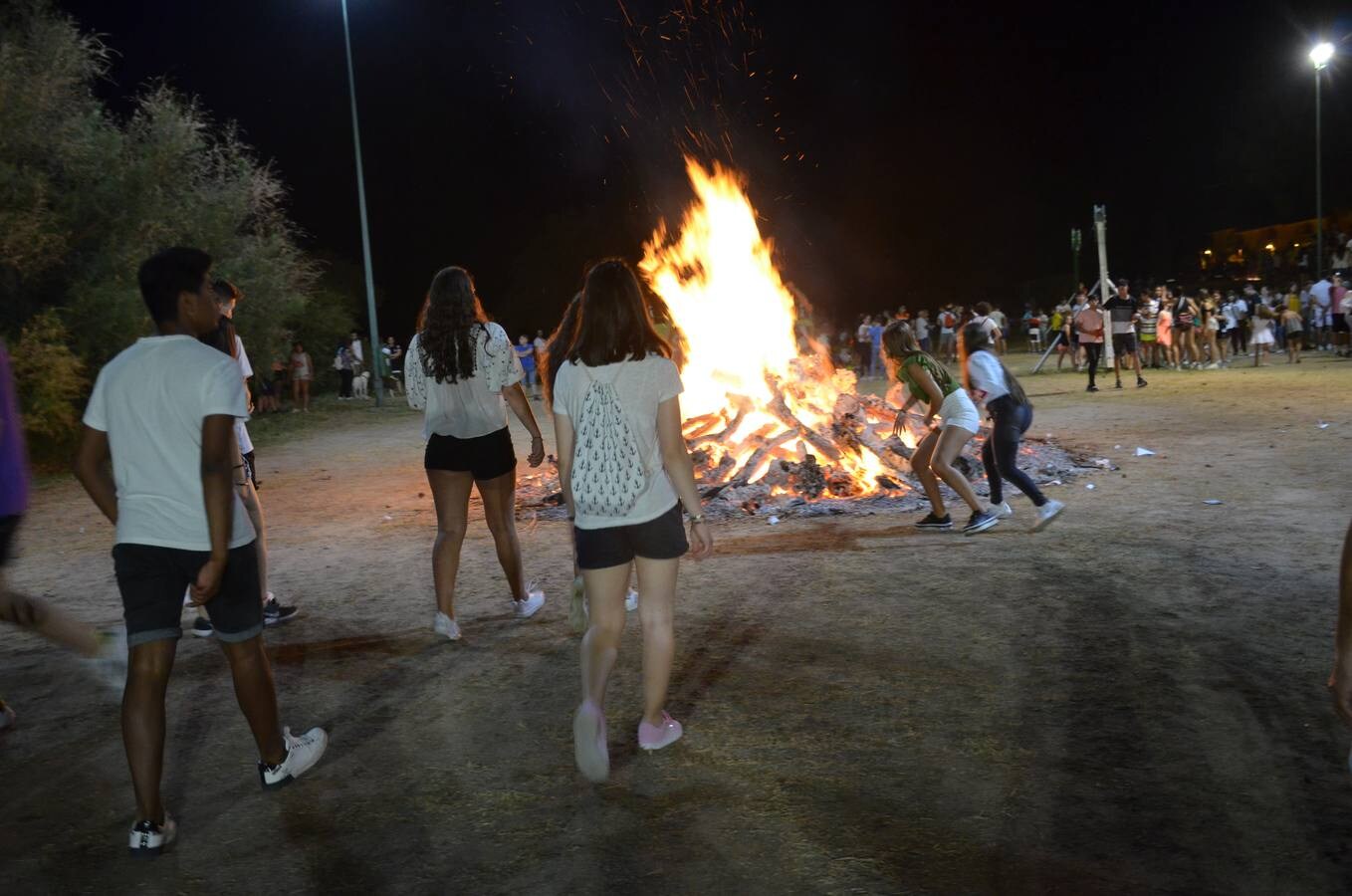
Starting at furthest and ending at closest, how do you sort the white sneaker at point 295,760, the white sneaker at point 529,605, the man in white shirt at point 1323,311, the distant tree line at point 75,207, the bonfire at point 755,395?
the man in white shirt at point 1323,311, the distant tree line at point 75,207, the bonfire at point 755,395, the white sneaker at point 529,605, the white sneaker at point 295,760

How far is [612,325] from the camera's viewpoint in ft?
13.5

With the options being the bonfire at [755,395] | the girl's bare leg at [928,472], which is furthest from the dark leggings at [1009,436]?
the bonfire at [755,395]

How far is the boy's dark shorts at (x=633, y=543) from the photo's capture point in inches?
160

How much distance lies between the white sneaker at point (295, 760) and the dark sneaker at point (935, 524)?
17.6ft

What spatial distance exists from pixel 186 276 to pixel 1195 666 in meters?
4.61

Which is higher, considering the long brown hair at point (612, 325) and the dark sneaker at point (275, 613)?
the long brown hair at point (612, 325)

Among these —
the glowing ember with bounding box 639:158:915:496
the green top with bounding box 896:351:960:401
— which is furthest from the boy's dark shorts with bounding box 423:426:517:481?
the glowing ember with bounding box 639:158:915:496

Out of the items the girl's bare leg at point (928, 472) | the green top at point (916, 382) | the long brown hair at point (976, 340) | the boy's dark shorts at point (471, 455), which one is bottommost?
the girl's bare leg at point (928, 472)

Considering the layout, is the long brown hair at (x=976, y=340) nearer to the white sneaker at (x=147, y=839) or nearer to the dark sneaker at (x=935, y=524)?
the dark sneaker at (x=935, y=524)

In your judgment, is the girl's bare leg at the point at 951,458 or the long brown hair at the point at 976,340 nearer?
the girl's bare leg at the point at 951,458

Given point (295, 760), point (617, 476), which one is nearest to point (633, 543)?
point (617, 476)

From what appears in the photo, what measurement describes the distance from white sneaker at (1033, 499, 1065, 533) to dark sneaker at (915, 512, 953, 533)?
26.5 inches

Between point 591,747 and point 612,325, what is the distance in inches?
62.7

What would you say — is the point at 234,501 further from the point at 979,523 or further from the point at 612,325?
the point at 979,523
